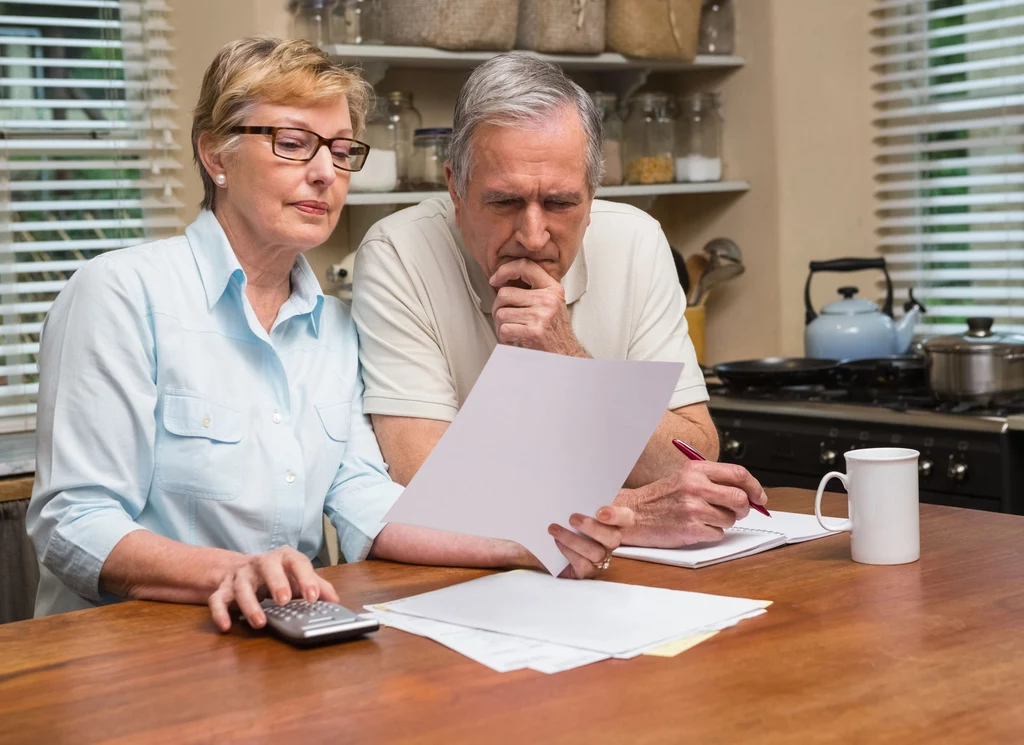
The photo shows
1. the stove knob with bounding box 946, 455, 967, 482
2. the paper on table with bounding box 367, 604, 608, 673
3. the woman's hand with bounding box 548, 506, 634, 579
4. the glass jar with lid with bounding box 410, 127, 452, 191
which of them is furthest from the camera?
the glass jar with lid with bounding box 410, 127, 452, 191

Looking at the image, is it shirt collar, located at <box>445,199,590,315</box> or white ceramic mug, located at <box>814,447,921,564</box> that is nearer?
white ceramic mug, located at <box>814,447,921,564</box>

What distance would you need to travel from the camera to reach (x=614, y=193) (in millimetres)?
3473

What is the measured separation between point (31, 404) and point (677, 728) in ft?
8.11

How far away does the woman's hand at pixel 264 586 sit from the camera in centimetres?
125

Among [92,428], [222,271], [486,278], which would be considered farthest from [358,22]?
[92,428]

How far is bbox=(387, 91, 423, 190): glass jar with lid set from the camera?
10.3ft

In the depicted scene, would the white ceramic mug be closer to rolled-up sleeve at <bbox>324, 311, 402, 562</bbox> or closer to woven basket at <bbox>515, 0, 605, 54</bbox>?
rolled-up sleeve at <bbox>324, 311, 402, 562</bbox>

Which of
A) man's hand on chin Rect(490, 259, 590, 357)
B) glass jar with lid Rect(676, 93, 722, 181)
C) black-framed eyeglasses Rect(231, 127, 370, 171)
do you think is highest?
glass jar with lid Rect(676, 93, 722, 181)

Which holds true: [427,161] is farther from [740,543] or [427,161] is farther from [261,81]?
[740,543]

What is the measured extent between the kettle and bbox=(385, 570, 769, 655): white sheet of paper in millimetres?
2040

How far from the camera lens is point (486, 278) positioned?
1976mm

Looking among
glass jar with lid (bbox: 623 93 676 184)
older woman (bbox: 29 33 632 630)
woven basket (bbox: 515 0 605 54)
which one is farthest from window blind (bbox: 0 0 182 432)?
older woman (bbox: 29 33 632 630)

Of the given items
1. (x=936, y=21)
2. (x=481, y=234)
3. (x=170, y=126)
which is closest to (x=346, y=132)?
(x=481, y=234)

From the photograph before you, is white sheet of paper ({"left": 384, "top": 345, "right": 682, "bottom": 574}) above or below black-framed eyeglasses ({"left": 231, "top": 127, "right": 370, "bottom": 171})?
below
